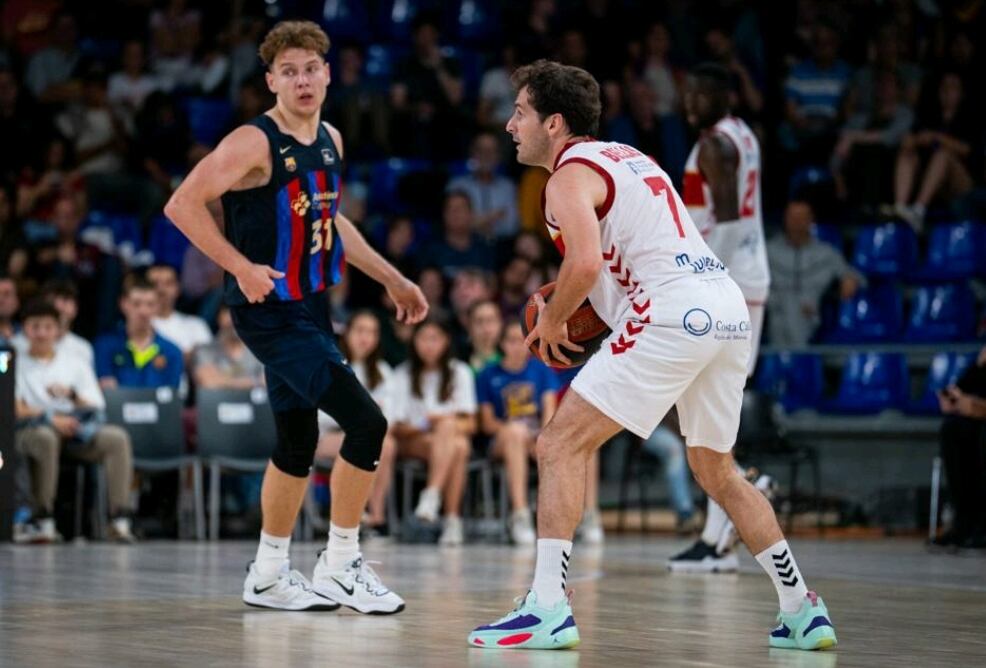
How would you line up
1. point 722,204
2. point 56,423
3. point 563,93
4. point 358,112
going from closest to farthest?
point 563,93
point 722,204
point 56,423
point 358,112

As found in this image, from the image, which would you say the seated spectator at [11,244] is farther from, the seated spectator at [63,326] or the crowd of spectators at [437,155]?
the seated spectator at [63,326]

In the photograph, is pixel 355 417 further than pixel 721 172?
No

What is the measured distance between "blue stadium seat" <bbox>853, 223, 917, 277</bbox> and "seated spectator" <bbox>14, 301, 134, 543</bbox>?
6579 millimetres

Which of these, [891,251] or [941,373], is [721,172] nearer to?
[941,373]

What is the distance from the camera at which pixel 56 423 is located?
11266 millimetres

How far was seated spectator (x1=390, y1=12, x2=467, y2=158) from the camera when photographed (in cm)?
1628

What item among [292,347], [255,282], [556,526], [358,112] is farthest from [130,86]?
[556,526]

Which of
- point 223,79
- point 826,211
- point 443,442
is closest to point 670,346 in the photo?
point 443,442

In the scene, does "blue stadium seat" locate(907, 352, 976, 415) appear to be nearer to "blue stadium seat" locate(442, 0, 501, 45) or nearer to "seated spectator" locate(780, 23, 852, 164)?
"seated spectator" locate(780, 23, 852, 164)

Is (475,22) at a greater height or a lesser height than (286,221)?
greater

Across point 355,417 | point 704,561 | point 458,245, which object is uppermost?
point 458,245

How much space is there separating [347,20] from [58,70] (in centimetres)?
319

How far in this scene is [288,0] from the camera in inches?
717

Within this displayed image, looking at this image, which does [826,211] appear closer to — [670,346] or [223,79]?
[223,79]
